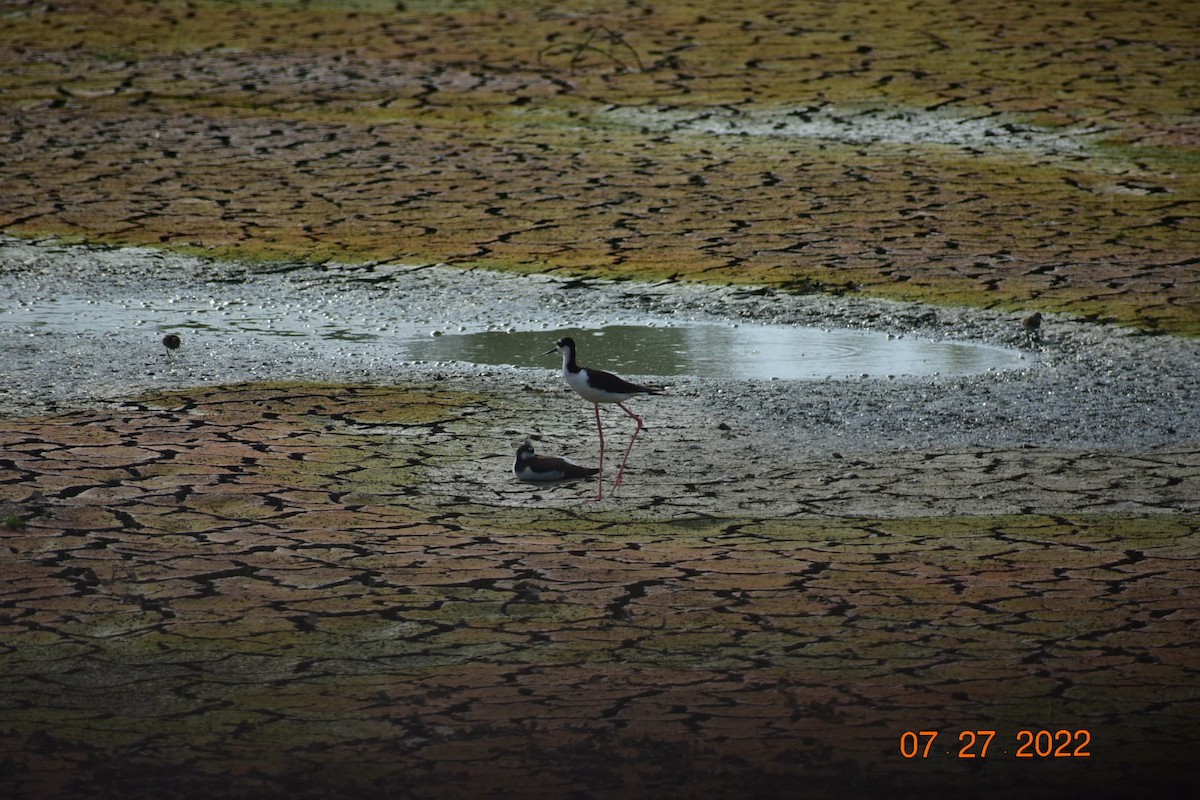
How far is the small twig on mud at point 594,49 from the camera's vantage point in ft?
53.5

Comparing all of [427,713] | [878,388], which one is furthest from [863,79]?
[427,713]

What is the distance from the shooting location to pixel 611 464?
6727mm

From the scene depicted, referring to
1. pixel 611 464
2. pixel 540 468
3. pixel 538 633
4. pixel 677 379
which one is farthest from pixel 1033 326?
pixel 538 633

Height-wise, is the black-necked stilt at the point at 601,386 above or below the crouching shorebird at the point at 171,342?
above

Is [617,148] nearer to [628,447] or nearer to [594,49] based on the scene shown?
[594,49]

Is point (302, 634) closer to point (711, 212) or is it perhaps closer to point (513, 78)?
point (711, 212)

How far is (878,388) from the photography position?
7793 mm

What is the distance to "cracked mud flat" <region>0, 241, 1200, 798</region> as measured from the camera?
4.18m

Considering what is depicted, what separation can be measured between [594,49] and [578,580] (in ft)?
39.4

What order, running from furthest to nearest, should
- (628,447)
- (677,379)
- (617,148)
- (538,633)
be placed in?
1. (617,148)
2. (677,379)
3. (628,447)
4. (538,633)
